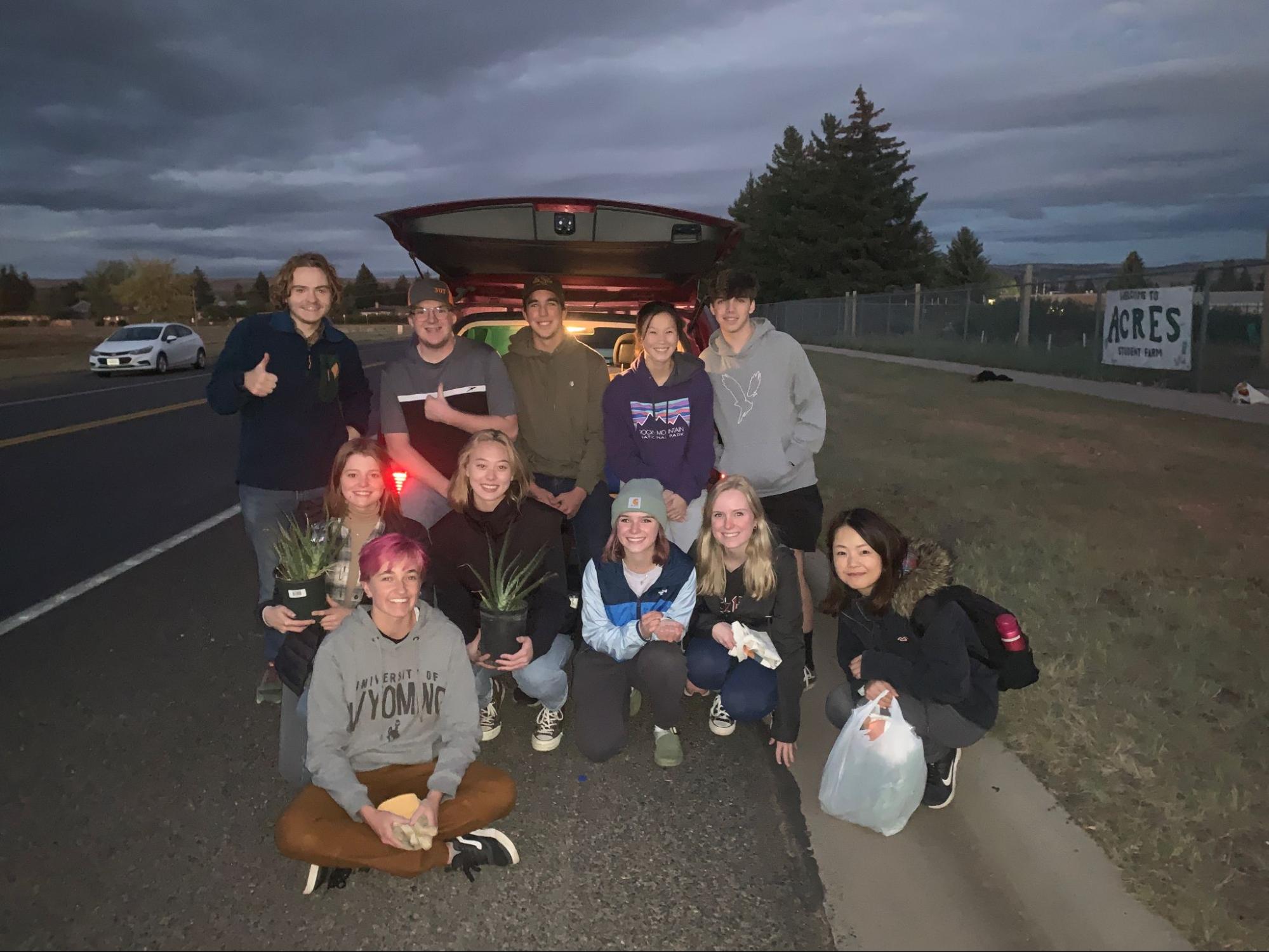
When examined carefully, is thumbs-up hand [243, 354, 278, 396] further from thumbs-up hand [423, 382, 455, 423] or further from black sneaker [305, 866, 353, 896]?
black sneaker [305, 866, 353, 896]

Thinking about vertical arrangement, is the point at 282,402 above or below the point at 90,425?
above

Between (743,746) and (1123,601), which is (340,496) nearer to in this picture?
(743,746)

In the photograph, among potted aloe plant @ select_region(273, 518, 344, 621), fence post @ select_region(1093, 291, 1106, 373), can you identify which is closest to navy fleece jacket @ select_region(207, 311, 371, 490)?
potted aloe plant @ select_region(273, 518, 344, 621)

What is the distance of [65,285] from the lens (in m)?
133

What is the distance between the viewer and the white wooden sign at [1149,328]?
591 inches

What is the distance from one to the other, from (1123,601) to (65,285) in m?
156

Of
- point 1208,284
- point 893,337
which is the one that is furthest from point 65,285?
point 1208,284

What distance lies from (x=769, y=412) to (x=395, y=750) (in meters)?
2.49

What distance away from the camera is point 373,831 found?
9.90 ft

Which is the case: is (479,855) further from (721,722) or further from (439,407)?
(439,407)

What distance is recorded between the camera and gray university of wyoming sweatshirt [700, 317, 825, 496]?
4.71 m

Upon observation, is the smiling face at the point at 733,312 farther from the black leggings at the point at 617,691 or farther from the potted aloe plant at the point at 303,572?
the potted aloe plant at the point at 303,572

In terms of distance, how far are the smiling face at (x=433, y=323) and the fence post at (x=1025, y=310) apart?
19487 mm

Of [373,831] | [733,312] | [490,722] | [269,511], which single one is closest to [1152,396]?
[733,312]
